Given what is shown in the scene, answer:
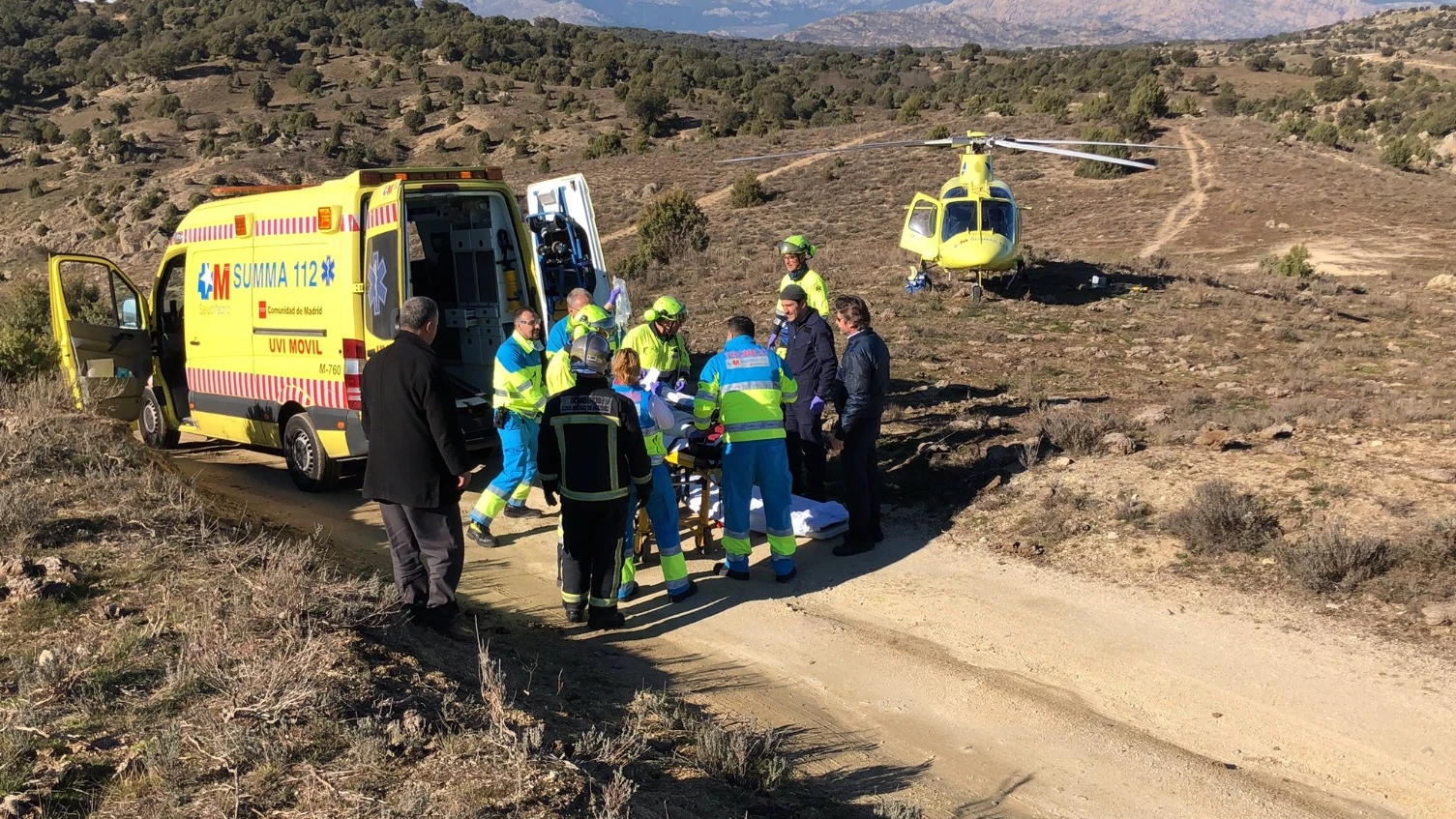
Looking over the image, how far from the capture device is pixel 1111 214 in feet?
97.7

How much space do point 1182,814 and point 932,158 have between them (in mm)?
36734

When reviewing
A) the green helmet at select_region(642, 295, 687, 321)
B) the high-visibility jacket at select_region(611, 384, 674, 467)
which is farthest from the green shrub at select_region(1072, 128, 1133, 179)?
the high-visibility jacket at select_region(611, 384, 674, 467)

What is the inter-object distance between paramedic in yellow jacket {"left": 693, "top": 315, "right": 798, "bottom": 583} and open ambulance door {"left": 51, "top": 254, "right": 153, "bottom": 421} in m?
5.43

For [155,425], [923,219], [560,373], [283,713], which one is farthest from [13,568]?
[923,219]

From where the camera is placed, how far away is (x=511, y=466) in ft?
24.7

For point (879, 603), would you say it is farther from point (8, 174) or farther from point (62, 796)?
point (8, 174)

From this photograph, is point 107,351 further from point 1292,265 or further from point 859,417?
point 1292,265

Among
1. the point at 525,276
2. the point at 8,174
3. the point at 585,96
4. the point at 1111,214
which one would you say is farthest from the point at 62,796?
the point at 585,96

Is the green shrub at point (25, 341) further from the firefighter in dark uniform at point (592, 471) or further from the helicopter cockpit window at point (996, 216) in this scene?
the helicopter cockpit window at point (996, 216)

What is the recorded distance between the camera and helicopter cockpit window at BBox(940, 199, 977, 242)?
17.6 metres

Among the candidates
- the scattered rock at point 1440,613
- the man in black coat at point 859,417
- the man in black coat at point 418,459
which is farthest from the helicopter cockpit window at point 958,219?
the man in black coat at point 418,459

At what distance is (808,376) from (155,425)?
7110 mm

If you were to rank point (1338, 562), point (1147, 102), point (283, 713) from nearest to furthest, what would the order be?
point (283, 713) < point (1338, 562) < point (1147, 102)

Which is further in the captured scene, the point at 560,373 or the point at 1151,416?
the point at 1151,416
